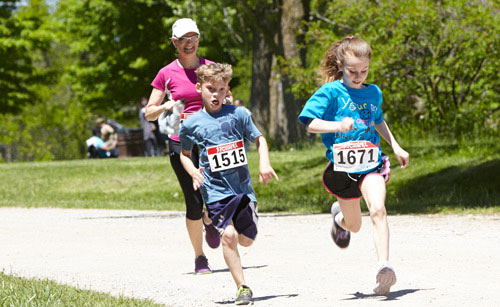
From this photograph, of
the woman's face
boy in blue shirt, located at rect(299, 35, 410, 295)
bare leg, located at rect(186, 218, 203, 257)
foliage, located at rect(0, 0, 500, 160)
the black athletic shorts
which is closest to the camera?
boy in blue shirt, located at rect(299, 35, 410, 295)

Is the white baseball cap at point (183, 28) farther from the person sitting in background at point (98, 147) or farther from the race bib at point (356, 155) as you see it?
the person sitting in background at point (98, 147)

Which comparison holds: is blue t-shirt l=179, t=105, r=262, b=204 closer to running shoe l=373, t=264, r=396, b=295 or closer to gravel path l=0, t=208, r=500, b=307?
gravel path l=0, t=208, r=500, b=307

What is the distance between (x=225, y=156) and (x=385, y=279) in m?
1.29

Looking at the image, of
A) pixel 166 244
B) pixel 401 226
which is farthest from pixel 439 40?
pixel 166 244

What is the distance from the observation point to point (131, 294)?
5.81m

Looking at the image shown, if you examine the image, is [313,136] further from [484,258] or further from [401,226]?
[484,258]

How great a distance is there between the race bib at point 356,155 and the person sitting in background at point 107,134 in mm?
22100

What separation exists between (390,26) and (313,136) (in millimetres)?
9911

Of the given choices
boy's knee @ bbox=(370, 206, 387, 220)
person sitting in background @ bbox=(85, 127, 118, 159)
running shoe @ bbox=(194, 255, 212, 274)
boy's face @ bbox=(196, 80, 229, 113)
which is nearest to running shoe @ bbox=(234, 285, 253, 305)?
boy's knee @ bbox=(370, 206, 387, 220)

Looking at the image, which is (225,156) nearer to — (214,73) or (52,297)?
(214,73)

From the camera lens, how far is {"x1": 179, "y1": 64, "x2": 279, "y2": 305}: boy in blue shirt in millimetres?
5605

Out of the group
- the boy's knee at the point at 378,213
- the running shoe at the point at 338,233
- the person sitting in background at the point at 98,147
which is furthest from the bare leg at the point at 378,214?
the person sitting in background at the point at 98,147

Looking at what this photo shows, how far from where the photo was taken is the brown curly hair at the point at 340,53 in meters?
5.85

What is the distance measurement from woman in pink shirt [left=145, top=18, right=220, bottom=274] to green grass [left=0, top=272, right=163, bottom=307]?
4.13 ft
